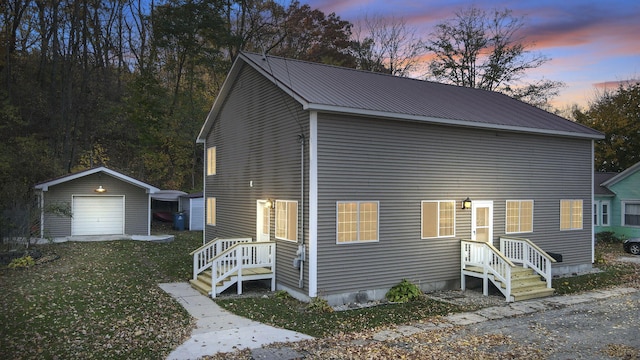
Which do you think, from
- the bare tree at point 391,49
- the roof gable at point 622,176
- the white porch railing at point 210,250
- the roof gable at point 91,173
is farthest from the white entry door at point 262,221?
the bare tree at point 391,49

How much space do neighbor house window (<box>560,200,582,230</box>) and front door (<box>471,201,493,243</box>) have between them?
11.4ft

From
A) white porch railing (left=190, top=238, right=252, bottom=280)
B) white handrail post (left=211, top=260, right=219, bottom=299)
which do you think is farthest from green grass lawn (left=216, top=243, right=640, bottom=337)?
white porch railing (left=190, top=238, right=252, bottom=280)

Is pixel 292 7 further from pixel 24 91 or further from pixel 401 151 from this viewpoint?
pixel 401 151

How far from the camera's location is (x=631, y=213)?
24.4m

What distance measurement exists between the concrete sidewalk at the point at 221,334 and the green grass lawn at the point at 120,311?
0.81 ft

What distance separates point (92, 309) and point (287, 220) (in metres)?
4.77

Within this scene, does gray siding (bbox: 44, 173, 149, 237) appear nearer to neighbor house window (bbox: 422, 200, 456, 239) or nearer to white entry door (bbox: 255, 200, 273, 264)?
white entry door (bbox: 255, 200, 273, 264)

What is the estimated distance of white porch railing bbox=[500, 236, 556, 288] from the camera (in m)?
13.0

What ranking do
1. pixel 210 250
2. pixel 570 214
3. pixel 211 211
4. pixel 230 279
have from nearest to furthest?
pixel 230 279
pixel 210 250
pixel 570 214
pixel 211 211

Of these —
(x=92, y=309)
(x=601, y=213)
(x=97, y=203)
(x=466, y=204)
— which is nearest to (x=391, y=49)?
(x=601, y=213)

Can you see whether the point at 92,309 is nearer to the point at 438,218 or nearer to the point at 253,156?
the point at 253,156

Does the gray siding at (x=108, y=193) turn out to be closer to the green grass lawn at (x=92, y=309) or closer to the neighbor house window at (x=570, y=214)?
the green grass lawn at (x=92, y=309)

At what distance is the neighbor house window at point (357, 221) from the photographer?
11.3 m

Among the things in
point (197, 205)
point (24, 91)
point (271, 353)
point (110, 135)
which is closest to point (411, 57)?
point (197, 205)
